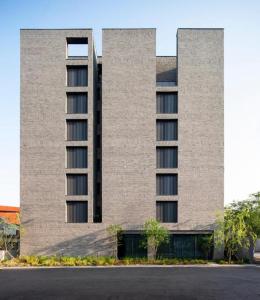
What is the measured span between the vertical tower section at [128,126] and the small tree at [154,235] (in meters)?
1.59

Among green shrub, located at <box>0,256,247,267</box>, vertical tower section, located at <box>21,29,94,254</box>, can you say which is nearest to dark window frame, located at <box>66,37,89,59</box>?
vertical tower section, located at <box>21,29,94,254</box>

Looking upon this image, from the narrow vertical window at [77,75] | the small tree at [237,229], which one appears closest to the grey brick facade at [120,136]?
the narrow vertical window at [77,75]

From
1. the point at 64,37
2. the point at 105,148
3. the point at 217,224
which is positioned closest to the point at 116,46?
the point at 64,37

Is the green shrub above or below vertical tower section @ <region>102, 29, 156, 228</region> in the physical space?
below

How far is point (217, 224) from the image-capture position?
35.3m

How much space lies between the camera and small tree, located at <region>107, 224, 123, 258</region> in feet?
113

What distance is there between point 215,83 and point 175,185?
37.2 feet

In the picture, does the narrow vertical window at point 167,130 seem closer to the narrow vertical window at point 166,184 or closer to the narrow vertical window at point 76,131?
the narrow vertical window at point 166,184

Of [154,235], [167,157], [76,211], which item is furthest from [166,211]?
[76,211]

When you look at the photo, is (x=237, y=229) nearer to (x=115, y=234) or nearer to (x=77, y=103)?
(x=115, y=234)

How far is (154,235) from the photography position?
111 ft

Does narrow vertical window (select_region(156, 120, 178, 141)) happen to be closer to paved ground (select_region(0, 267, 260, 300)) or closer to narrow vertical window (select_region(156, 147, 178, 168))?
narrow vertical window (select_region(156, 147, 178, 168))

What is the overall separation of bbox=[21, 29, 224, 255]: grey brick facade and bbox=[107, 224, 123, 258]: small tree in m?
0.58

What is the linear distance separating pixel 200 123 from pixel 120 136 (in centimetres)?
838
